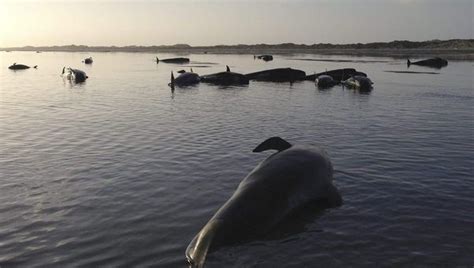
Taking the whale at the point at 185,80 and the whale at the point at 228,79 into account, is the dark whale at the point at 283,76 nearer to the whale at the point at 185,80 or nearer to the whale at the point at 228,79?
the whale at the point at 228,79

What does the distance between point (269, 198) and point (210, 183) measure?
356cm

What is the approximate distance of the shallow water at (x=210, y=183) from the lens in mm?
9148

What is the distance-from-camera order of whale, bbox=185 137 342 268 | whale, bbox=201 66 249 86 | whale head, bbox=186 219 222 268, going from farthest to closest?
whale, bbox=201 66 249 86 < whale, bbox=185 137 342 268 < whale head, bbox=186 219 222 268

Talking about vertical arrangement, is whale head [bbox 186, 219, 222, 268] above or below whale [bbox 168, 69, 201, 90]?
below

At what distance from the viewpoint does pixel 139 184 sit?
1335cm

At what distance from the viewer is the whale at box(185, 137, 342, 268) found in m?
9.04

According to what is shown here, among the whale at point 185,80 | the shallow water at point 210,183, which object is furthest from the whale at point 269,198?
the whale at point 185,80

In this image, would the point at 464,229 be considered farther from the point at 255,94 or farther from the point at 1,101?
the point at 1,101

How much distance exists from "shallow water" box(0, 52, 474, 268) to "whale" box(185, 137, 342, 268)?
12.7 inches

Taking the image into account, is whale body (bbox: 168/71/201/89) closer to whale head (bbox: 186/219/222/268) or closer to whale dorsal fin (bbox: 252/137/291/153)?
whale dorsal fin (bbox: 252/137/291/153)

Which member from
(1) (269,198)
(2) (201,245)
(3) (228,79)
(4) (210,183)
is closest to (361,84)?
(3) (228,79)

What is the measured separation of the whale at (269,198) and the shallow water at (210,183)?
0.32 m

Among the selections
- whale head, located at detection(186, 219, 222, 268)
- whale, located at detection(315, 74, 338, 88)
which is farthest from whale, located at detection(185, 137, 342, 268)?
whale, located at detection(315, 74, 338, 88)

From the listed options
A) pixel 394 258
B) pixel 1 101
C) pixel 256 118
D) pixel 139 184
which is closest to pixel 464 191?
pixel 394 258
